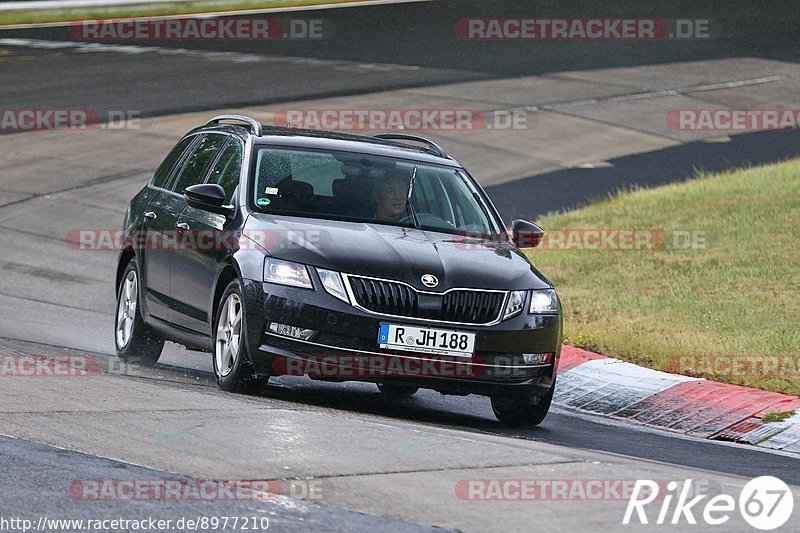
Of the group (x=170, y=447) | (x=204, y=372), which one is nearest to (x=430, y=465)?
(x=170, y=447)

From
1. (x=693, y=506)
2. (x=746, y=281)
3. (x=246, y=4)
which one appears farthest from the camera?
(x=246, y=4)

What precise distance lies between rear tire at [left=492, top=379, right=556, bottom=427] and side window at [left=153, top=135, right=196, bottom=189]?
3.05 metres

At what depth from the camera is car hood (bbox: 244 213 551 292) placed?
27.3 feet

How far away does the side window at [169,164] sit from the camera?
35.2 ft

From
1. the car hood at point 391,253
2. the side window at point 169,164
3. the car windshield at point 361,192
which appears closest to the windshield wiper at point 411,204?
the car windshield at point 361,192

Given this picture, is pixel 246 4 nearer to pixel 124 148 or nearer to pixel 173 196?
pixel 124 148

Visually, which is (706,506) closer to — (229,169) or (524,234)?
(524,234)

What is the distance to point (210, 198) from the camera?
9086 mm

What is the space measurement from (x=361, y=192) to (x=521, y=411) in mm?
1709

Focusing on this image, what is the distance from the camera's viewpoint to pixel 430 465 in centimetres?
662

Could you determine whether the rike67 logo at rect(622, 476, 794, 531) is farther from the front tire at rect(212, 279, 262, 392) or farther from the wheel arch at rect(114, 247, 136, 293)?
the wheel arch at rect(114, 247, 136, 293)

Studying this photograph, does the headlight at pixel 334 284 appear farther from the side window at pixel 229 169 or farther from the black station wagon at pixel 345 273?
the side window at pixel 229 169

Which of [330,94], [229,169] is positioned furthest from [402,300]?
[330,94]

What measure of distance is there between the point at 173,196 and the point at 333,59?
1874cm
